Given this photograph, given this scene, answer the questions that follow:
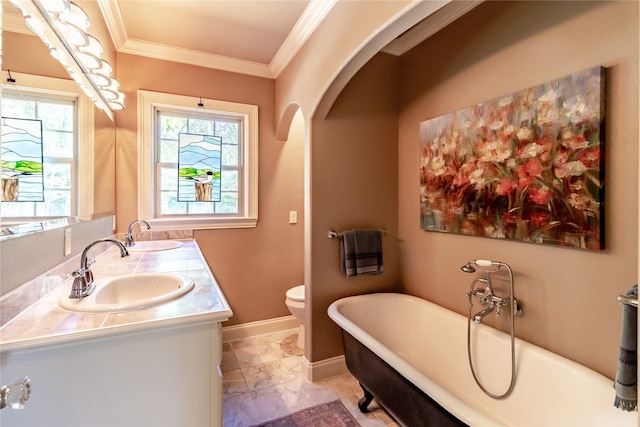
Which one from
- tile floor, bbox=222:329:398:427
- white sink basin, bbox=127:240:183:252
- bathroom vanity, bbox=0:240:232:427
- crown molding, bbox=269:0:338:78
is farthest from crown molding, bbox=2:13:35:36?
tile floor, bbox=222:329:398:427

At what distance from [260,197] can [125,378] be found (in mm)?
2053

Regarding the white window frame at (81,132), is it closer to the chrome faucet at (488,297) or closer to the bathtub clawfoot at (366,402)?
the bathtub clawfoot at (366,402)

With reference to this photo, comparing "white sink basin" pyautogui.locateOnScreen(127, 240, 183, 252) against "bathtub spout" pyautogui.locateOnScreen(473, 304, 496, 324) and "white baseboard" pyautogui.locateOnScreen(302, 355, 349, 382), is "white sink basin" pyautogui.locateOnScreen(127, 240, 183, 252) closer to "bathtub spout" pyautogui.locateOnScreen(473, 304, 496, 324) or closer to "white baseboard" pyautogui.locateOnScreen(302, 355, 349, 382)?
"white baseboard" pyautogui.locateOnScreen(302, 355, 349, 382)

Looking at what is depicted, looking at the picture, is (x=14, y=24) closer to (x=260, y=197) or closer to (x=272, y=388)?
(x=260, y=197)

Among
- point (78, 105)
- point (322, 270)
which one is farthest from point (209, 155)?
point (322, 270)

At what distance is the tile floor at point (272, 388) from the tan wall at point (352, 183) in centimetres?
21

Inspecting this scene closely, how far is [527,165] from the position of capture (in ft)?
5.06

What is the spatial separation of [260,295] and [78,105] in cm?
202

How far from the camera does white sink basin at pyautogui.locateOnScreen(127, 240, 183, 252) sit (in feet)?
6.86

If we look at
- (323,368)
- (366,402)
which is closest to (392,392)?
(366,402)

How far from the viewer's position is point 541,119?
1479mm

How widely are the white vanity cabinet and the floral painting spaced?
1.60m

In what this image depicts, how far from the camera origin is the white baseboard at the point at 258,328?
8.91 ft

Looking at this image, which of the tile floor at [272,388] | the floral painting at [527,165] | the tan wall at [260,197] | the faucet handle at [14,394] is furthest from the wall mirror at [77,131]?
the floral painting at [527,165]
